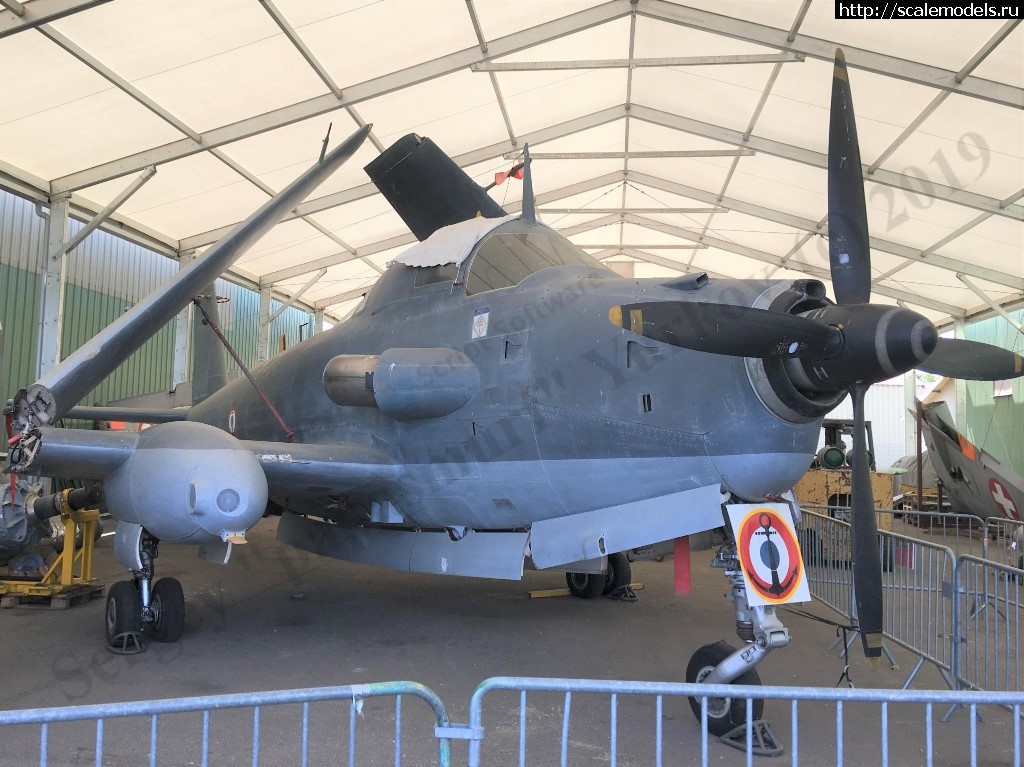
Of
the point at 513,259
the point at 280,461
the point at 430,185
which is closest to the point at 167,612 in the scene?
the point at 280,461

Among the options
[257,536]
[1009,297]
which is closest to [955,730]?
[257,536]

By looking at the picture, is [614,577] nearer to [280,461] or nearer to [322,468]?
[322,468]

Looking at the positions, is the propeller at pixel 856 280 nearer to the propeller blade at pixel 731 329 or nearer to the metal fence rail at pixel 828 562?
the propeller blade at pixel 731 329

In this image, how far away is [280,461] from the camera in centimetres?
605

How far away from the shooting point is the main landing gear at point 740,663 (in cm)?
440

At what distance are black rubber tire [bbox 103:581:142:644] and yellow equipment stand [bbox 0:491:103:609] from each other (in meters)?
1.89

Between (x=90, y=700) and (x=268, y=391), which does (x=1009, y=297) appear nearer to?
(x=268, y=391)

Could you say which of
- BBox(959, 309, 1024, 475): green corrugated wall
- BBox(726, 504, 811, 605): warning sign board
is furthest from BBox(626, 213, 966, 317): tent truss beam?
BBox(726, 504, 811, 605): warning sign board

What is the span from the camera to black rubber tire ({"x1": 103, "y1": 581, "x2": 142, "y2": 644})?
649 centimetres

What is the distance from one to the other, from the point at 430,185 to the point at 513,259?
3723 mm

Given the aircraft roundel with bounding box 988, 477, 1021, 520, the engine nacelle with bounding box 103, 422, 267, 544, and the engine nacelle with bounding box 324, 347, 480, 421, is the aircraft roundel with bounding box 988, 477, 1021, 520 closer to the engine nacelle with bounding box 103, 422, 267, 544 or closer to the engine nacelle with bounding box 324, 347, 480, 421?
the engine nacelle with bounding box 324, 347, 480, 421

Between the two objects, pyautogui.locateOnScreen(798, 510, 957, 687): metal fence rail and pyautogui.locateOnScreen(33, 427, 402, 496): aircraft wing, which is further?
pyautogui.locateOnScreen(798, 510, 957, 687): metal fence rail

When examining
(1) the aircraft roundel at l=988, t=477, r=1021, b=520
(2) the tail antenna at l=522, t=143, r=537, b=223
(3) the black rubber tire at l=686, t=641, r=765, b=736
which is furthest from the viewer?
(1) the aircraft roundel at l=988, t=477, r=1021, b=520

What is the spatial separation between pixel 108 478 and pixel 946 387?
28732mm
